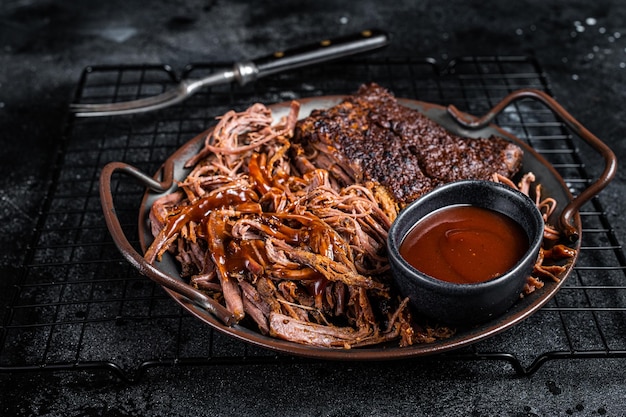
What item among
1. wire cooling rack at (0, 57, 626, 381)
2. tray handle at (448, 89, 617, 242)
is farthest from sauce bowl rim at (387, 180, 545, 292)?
wire cooling rack at (0, 57, 626, 381)

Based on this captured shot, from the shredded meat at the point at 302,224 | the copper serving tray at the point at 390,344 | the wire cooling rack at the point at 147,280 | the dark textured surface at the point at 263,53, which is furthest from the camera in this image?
the wire cooling rack at the point at 147,280

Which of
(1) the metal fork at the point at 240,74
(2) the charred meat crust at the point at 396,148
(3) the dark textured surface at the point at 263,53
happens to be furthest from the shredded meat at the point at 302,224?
(1) the metal fork at the point at 240,74

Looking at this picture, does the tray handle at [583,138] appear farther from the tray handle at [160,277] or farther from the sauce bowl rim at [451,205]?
the tray handle at [160,277]

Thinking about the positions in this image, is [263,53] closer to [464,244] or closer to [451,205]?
[451,205]

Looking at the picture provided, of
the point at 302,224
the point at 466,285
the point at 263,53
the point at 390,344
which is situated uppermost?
the point at 466,285

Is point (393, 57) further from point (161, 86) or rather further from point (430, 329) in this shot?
point (430, 329)

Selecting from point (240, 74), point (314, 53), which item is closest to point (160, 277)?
point (240, 74)

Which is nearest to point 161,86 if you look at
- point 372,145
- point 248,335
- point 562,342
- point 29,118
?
point 29,118
